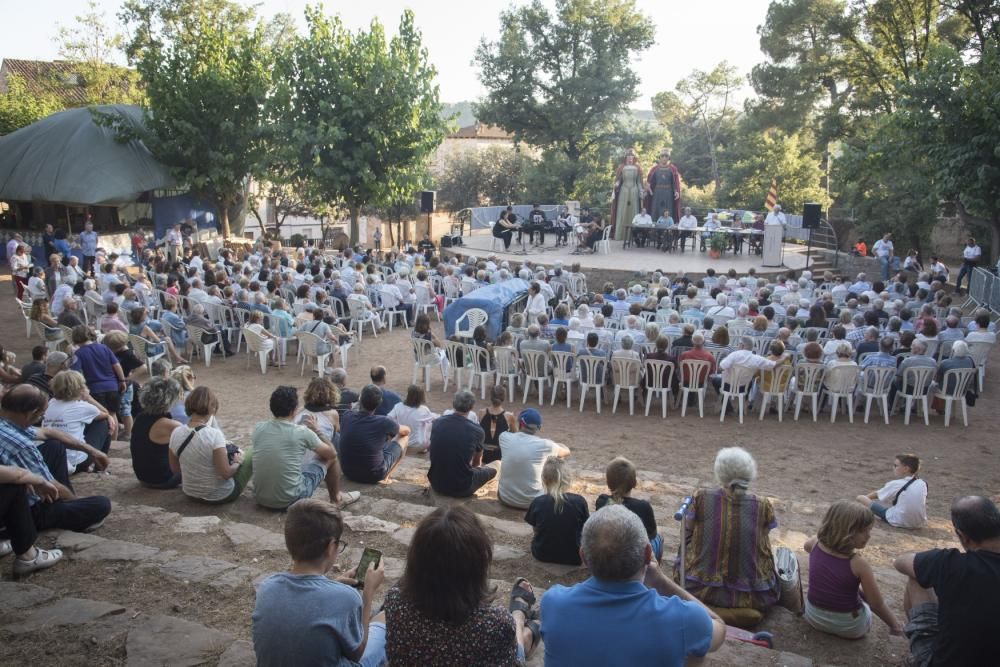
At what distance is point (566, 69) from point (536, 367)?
23881 mm

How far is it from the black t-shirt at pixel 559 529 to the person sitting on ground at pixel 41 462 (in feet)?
8.14

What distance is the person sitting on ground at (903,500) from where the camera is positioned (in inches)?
217

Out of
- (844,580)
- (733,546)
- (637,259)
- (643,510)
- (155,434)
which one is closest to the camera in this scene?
(844,580)

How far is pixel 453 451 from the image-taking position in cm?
549

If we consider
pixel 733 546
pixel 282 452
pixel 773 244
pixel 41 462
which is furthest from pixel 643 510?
pixel 773 244

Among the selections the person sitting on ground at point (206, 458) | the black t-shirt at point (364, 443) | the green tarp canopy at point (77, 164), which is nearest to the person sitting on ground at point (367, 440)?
the black t-shirt at point (364, 443)

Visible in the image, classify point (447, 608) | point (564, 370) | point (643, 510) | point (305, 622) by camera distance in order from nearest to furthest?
point (447, 608)
point (305, 622)
point (643, 510)
point (564, 370)

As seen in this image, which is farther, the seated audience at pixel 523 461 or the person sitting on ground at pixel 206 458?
the seated audience at pixel 523 461

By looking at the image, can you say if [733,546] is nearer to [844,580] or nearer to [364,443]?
[844,580]

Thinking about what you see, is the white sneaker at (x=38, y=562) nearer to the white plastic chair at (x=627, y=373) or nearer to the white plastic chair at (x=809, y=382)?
the white plastic chair at (x=627, y=373)

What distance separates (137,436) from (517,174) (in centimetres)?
2957

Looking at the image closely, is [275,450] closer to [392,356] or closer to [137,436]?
[137,436]

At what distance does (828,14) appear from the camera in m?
25.0

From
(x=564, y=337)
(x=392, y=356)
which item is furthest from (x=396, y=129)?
(x=564, y=337)
